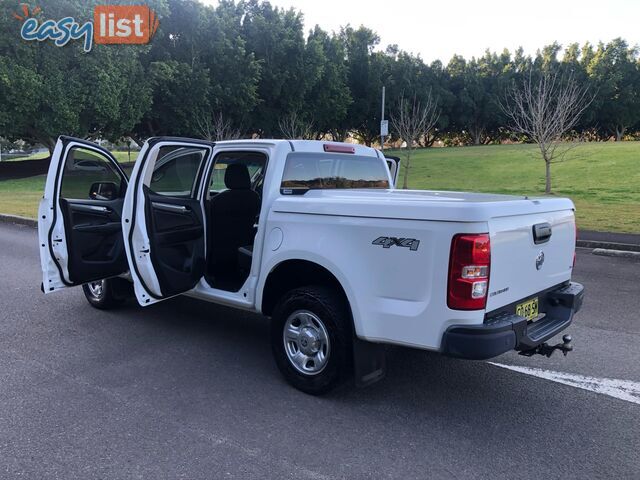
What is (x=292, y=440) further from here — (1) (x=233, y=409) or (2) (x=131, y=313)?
(2) (x=131, y=313)

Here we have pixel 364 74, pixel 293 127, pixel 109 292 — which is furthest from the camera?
pixel 364 74

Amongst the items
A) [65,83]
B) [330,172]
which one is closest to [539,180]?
[330,172]

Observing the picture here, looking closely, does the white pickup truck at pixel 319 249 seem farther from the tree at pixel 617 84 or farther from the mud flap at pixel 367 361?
the tree at pixel 617 84

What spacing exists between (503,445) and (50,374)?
11.4 ft

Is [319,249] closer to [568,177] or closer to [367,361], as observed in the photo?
[367,361]

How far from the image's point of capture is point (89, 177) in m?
5.00

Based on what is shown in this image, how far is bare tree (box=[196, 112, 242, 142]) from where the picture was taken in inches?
1351

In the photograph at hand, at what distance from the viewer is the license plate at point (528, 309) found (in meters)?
3.33

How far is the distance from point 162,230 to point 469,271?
266 centimetres

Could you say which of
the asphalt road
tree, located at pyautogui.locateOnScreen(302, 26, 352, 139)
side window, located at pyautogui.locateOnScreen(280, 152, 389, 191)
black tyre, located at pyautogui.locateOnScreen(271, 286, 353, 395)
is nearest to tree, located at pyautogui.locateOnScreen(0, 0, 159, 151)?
tree, located at pyautogui.locateOnScreen(302, 26, 352, 139)

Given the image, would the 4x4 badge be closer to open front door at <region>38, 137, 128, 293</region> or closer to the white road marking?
the white road marking

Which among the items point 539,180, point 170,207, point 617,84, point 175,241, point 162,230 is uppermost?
point 617,84

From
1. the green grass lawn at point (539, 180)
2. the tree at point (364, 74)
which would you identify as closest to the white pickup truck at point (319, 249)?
the green grass lawn at point (539, 180)

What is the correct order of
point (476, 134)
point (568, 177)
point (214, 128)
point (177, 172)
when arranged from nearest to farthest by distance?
point (177, 172) < point (568, 177) < point (214, 128) < point (476, 134)
